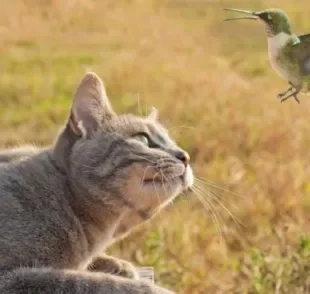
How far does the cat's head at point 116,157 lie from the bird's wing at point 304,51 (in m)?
0.74

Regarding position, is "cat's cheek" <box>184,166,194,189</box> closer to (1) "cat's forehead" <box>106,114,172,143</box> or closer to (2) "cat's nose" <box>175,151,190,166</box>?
(2) "cat's nose" <box>175,151,190,166</box>

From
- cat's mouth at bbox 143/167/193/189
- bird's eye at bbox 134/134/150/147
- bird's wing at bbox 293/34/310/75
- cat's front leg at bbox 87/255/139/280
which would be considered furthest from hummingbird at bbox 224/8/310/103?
cat's front leg at bbox 87/255/139/280

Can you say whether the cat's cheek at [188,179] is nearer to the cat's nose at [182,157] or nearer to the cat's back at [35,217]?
the cat's nose at [182,157]

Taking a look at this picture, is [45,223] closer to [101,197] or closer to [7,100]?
[101,197]

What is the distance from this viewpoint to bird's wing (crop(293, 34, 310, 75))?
0.78 m

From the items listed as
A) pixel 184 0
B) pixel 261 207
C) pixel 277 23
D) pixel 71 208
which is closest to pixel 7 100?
pixel 184 0

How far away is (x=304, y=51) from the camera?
79 centimetres

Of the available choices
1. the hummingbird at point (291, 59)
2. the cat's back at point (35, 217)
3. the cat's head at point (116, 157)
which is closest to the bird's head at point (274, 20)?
the hummingbird at point (291, 59)

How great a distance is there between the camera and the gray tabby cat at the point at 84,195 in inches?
55.7

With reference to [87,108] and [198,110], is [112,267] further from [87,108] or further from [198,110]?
[198,110]

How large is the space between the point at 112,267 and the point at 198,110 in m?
2.15

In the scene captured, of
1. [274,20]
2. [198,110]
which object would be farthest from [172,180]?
[198,110]

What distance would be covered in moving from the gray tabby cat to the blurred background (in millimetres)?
202

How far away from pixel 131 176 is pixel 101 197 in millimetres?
91
